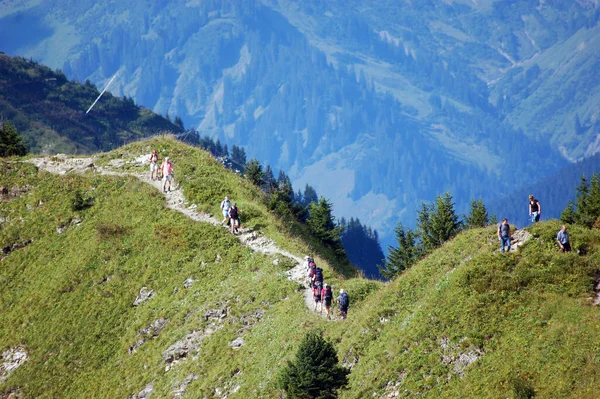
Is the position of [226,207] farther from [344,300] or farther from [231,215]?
[344,300]

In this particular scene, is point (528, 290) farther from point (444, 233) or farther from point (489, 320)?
point (444, 233)

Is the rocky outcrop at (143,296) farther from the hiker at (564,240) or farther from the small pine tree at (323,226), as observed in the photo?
the hiker at (564,240)

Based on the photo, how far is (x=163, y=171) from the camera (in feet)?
222

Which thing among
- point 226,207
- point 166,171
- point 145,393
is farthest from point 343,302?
point 166,171

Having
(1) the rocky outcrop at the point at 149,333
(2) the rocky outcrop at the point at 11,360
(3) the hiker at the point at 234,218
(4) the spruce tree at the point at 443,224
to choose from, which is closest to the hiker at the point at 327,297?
(1) the rocky outcrop at the point at 149,333

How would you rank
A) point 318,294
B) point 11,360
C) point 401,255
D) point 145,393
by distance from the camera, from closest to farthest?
point 318,294 < point 145,393 < point 11,360 < point 401,255

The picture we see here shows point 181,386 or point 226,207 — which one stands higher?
point 226,207

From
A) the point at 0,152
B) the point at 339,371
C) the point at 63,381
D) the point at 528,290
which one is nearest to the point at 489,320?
the point at 528,290

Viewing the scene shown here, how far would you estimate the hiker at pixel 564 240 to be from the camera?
3841 cm

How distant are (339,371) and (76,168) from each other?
50080 millimetres

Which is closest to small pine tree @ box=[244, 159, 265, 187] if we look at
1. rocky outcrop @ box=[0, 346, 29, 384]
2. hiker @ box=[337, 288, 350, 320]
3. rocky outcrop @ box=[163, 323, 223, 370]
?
rocky outcrop @ box=[163, 323, 223, 370]

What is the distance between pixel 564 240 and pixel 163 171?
39561mm

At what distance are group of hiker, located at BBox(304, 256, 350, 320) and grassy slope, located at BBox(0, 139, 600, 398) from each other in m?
1.00

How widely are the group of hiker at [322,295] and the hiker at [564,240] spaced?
12.5 m
